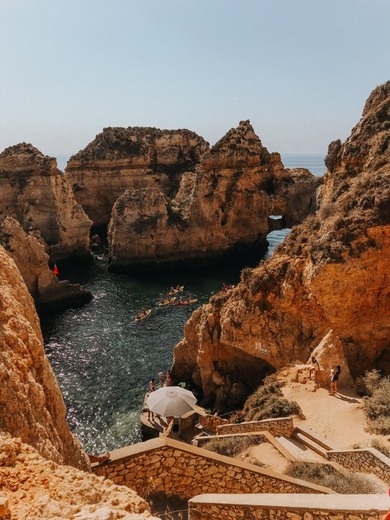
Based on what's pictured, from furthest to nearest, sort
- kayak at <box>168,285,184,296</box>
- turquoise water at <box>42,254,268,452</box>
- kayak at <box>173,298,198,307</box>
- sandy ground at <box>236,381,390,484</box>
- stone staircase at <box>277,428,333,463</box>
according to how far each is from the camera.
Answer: kayak at <box>168,285,184,296</box>
kayak at <box>173,298,198,307</box>
turquoise water at <box>42,254,268,452</box>
stone staircase at <box>277,428,333,463</box>
sandy ground at <box>236,381,390,484</box>

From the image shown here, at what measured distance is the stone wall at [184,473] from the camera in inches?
291

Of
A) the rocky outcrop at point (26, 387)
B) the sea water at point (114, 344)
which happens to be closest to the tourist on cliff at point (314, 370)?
the sea water at point (114, 344)

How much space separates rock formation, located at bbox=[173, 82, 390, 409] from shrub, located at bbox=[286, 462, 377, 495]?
15.3 ft

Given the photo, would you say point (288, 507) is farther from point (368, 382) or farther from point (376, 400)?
point (368, 382)

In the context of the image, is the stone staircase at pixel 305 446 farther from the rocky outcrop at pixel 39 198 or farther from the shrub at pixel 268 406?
the rocky outcrop at pixel 39 198

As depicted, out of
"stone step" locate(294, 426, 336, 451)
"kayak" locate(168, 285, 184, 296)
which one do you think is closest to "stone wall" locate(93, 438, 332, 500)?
"stone step" locate(294, 426, 336, 451)

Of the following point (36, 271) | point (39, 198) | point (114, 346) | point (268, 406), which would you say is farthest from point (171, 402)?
point (39, 198)

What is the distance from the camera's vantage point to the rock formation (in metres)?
14.2

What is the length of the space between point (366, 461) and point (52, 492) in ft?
25.6

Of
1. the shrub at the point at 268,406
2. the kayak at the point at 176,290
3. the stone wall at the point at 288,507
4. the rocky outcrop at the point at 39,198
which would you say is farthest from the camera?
the rocky outcrop at the point at 39,198

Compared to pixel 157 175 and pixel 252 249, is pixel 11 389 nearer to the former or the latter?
pixel 252 249

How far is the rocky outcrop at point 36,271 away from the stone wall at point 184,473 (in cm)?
2569

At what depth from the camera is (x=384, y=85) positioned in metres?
21.8

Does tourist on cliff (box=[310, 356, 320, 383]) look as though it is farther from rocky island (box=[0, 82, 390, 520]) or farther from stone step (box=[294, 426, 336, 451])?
stone step (box=[294, 426, 336, 451])
